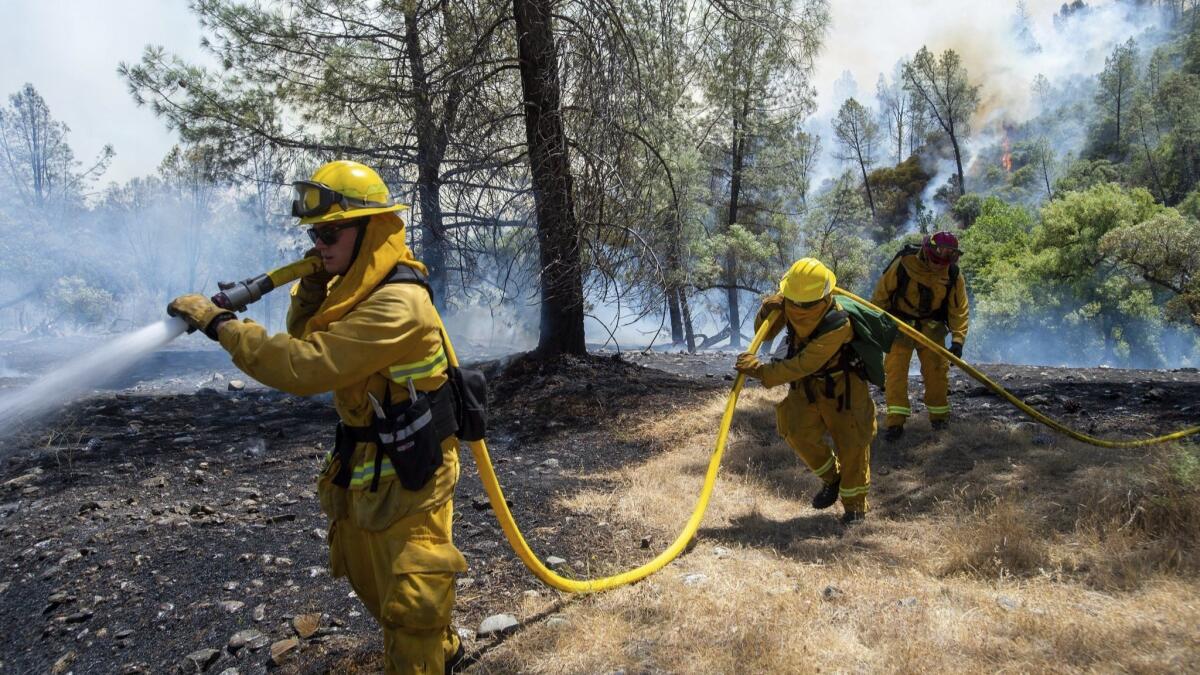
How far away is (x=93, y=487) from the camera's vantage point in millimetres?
5379

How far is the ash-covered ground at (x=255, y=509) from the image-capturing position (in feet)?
11.4

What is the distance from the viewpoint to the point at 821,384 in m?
4.82

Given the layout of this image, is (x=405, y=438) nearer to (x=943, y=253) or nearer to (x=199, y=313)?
(x=199, y=313)

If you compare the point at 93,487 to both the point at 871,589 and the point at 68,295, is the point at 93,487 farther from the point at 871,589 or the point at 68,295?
the point at 68,295

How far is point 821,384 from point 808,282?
2.42 ft

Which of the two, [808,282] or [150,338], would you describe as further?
[808,282]

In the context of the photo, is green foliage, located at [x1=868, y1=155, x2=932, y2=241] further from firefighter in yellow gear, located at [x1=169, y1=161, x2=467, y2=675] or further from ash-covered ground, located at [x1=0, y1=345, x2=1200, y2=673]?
firefighter in yellow gear, located at [x1=169, y1=161, x2=467, y2=675]

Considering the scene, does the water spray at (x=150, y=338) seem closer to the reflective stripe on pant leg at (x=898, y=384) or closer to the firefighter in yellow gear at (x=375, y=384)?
the firefighter in yellow gear at (x=375, y=384)

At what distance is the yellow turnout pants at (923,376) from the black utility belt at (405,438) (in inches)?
191

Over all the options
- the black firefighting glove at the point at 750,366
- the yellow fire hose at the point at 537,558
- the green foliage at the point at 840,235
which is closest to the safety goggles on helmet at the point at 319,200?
the yellow fire hose at the point at 537,558

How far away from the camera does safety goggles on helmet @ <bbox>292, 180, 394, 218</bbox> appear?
8.31 feet

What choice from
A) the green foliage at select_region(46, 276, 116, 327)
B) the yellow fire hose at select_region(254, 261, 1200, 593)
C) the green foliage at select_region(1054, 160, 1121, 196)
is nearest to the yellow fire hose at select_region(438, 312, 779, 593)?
the yellow fire hose at select_region(254, 261, 1200, 593)

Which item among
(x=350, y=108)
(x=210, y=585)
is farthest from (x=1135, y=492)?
(x=350, y=108)

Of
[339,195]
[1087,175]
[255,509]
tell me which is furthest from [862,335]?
[1087,175]
